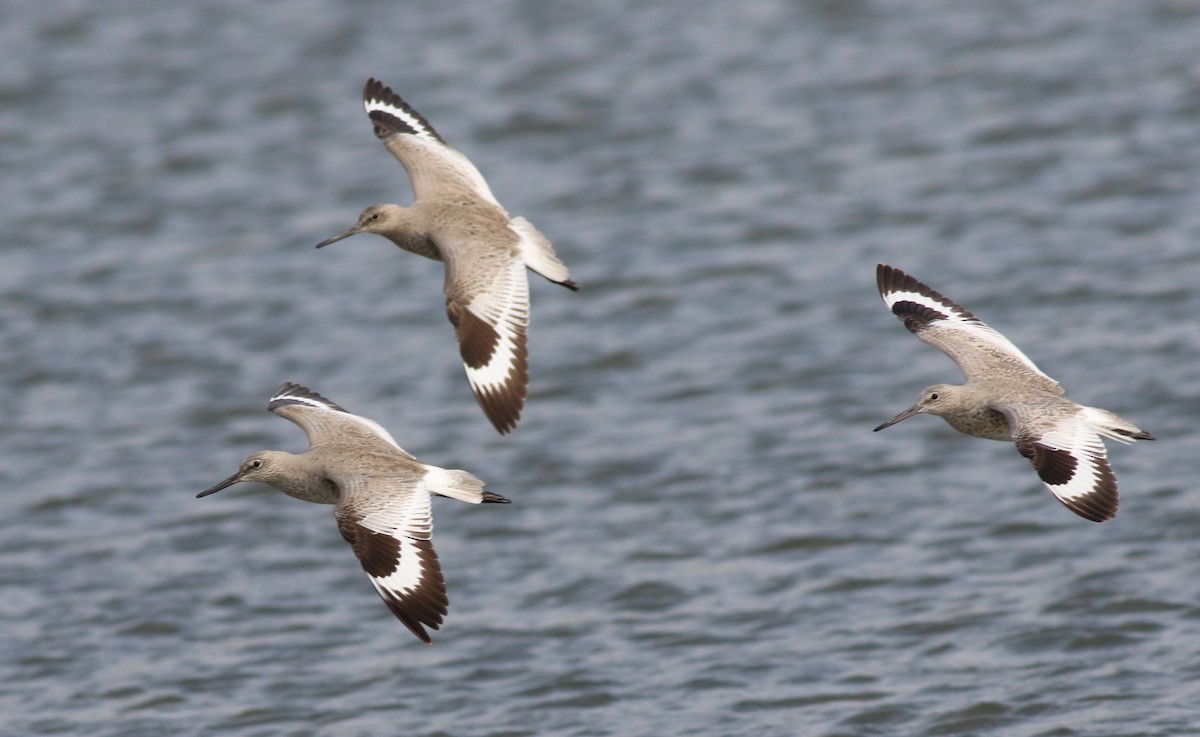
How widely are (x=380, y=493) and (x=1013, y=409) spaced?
2.68 m

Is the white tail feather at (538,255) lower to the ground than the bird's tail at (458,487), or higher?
higher

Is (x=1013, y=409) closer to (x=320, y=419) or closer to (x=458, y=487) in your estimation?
(x=458, y=487)

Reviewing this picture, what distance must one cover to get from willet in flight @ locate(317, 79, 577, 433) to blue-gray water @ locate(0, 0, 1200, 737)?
2739mm

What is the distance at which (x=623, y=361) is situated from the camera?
16.0 meters

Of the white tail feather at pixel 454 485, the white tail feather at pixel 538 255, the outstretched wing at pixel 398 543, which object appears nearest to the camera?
the outstretched wing at pixel 398 543

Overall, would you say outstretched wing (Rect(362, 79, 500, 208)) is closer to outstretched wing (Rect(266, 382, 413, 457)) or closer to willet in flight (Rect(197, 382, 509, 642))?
outstretched wing (Rect(266, 382, 413, 457))

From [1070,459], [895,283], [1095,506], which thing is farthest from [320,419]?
[1095,506]

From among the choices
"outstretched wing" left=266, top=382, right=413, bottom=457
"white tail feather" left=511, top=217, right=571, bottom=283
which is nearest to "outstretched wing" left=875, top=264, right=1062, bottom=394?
"white tail feather" left=511, top=217, right=571, bottom=283

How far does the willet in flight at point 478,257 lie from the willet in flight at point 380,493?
417 millimetres

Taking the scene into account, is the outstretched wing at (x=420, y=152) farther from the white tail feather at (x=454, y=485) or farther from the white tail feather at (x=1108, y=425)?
the white tail feather at (x=1108, y=425)

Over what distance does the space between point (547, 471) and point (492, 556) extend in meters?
1.13

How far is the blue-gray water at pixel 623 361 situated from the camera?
1196 centimetres

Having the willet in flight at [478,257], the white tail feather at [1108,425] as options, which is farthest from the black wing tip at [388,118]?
the white tail feather at [1108,425]

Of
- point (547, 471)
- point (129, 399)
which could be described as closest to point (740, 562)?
point (547, 471)
